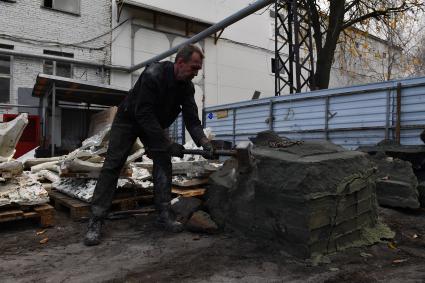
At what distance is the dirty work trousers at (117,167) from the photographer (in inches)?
147

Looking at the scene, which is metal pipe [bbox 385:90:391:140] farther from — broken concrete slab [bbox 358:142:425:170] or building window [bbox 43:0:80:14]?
building window [bbox 43:0:80:14]

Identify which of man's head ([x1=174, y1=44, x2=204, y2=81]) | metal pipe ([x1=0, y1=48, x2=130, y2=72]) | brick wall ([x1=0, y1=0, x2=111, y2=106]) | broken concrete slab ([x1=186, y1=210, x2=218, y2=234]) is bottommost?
broken concrete slab ([x1=186, y1=210, x2=218, y2=234])

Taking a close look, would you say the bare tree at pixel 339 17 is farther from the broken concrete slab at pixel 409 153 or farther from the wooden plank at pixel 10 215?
the wooden plank at pixel 10 215

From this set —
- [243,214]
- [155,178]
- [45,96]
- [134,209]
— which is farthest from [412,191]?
[45,96]

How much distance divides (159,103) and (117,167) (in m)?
0.81

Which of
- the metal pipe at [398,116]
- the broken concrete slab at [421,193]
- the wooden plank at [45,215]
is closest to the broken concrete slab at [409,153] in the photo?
the metal pipe at [398,116]

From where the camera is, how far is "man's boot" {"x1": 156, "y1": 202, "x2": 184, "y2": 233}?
3869 mm

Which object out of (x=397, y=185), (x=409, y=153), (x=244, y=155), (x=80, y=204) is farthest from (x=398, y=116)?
(x=80, y=204)

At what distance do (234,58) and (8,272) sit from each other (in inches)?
596

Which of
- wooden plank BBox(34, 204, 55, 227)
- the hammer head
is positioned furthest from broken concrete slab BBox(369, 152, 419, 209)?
wooden plank BBox(34, 204, 55, 227)

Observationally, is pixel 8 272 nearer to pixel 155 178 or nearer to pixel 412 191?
pixel 155 178

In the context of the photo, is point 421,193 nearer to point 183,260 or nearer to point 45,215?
point 183,260

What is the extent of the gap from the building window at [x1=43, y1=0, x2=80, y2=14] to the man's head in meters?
10.8

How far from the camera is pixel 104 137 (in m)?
5.19
